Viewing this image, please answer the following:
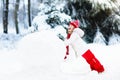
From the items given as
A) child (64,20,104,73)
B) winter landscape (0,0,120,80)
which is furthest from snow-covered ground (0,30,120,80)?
child (64,20,104,73)

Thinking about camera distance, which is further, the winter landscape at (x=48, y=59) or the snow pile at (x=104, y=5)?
the snow pile at (x=104, y=5)

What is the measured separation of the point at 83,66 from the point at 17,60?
2.17m

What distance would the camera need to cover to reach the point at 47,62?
9281 millimetres

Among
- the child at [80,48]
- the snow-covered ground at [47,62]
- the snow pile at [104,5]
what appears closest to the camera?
the snow-covered ground at [47,62]

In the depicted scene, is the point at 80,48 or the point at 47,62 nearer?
the point at 80,48

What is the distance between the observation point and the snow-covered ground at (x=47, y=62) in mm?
7973

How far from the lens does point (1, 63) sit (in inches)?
387

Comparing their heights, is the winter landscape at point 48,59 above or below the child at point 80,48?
below

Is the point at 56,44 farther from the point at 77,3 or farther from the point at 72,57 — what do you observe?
the point at 77,3

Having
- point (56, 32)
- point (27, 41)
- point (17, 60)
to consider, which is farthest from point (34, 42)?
point (56, 32)

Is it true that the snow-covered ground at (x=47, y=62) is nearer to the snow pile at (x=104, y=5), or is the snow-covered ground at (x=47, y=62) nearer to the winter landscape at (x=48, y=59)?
the winter landscape at (x=48, y=59)

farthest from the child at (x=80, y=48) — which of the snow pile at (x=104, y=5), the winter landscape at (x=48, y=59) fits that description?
the snow pile at (x=104, y=5)

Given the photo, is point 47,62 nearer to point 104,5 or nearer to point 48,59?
point 48,59

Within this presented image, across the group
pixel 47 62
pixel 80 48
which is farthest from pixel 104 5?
pixel 80 48
